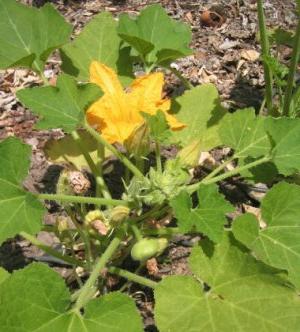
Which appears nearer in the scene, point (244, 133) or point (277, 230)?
point (277, 230)

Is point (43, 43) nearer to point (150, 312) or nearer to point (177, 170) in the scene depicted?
point (177, 170)

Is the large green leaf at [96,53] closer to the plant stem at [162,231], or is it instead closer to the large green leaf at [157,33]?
the large green leaf at [157,33]

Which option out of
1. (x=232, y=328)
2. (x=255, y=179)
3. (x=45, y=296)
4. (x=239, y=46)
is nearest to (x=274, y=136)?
(x=255, y=179)

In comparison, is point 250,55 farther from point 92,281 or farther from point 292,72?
point 92,281

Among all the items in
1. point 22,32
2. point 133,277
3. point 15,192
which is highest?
point 22,32

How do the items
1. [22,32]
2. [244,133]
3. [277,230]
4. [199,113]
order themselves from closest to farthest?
[277,230] → [244,133] → [22,32] → [199,113]

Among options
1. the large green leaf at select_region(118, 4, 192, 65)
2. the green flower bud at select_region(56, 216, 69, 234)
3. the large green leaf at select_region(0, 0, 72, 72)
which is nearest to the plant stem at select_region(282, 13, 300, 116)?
the large green leaf at select_region(118, 4, 192, 65)

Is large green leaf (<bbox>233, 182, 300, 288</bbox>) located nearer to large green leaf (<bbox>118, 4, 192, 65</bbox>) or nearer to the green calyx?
the green calyx

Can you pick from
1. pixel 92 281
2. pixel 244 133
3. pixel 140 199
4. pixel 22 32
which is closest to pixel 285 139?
pixel 244 133
